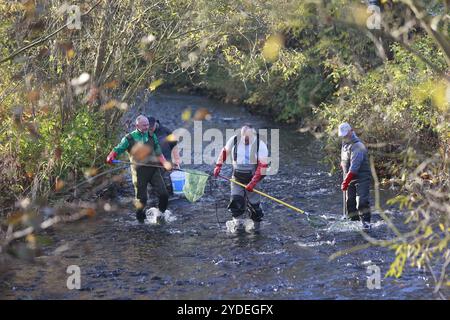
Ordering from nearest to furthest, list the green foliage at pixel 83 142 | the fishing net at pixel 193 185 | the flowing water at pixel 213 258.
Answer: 1. the flowing water at pixel 213 258
2. the green foliage at pixel 83 142
3. the fishing net at pixel 193 185

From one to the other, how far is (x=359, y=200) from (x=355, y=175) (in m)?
0.47

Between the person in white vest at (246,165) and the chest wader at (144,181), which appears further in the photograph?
the chest wader at (144,181)

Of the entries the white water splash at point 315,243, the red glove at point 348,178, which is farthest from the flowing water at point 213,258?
the red glove at point 348,178

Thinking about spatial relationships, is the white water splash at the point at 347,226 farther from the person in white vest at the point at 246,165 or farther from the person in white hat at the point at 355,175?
the person in white vest at the point at 246,165

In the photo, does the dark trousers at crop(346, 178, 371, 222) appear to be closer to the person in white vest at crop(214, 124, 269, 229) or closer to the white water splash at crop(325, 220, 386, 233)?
the white water splash at crop(325, 220, 386, 233)

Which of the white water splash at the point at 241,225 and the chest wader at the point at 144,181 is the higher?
the chest wader at the point at 144,181

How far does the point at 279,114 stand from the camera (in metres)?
28.5

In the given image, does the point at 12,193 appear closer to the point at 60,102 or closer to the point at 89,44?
the point at 60,102

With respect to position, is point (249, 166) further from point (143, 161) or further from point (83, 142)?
point (83, 142)

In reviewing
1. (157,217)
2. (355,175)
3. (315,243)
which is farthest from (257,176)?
(157,217)

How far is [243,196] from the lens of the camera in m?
13.3

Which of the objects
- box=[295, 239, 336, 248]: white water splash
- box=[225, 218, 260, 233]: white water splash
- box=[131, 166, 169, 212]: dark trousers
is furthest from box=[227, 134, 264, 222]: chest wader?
box=[131, 166, 169, 212]: dark trousers

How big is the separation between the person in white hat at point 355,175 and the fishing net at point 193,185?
9.96 feet

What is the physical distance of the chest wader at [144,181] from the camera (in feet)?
43.9
